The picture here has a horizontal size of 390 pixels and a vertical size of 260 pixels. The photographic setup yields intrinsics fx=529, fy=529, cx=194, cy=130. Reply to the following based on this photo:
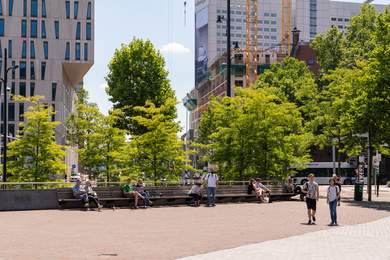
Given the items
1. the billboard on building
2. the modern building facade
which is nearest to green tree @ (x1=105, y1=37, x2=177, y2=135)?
the modern building facade

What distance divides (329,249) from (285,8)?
166 meters

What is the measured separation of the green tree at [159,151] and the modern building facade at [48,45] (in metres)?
50.9

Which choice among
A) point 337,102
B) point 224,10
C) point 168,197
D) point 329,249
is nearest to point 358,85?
point 337,102

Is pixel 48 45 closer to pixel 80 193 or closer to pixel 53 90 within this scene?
pixel 53 90

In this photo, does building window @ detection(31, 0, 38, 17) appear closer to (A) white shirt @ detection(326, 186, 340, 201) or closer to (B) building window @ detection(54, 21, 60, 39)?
(B) building window @ detection(54, 21, 60, 39)

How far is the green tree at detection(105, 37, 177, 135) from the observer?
4934 centimetres

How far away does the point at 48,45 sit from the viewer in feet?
257

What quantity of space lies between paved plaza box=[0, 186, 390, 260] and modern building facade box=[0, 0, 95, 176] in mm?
61621

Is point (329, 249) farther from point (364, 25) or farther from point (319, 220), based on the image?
point (364, 25)

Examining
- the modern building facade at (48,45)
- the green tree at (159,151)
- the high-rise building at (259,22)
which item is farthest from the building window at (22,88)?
the high-rise building at (259,22)

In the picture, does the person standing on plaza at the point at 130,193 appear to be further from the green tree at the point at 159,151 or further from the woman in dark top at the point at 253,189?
the woman in dark top at the point at 253,189

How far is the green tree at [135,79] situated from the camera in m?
49.3

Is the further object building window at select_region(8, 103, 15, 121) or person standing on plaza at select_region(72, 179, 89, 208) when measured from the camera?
building window at select_region(8, 103, 15, 121)

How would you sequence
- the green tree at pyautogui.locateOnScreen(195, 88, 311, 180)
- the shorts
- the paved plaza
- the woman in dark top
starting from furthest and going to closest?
1. the green tree at pyautogui.locateOnScreen(195, 88, 311, 180)
2. the woman in dark top
3. the shorts
4. the paved plaza
